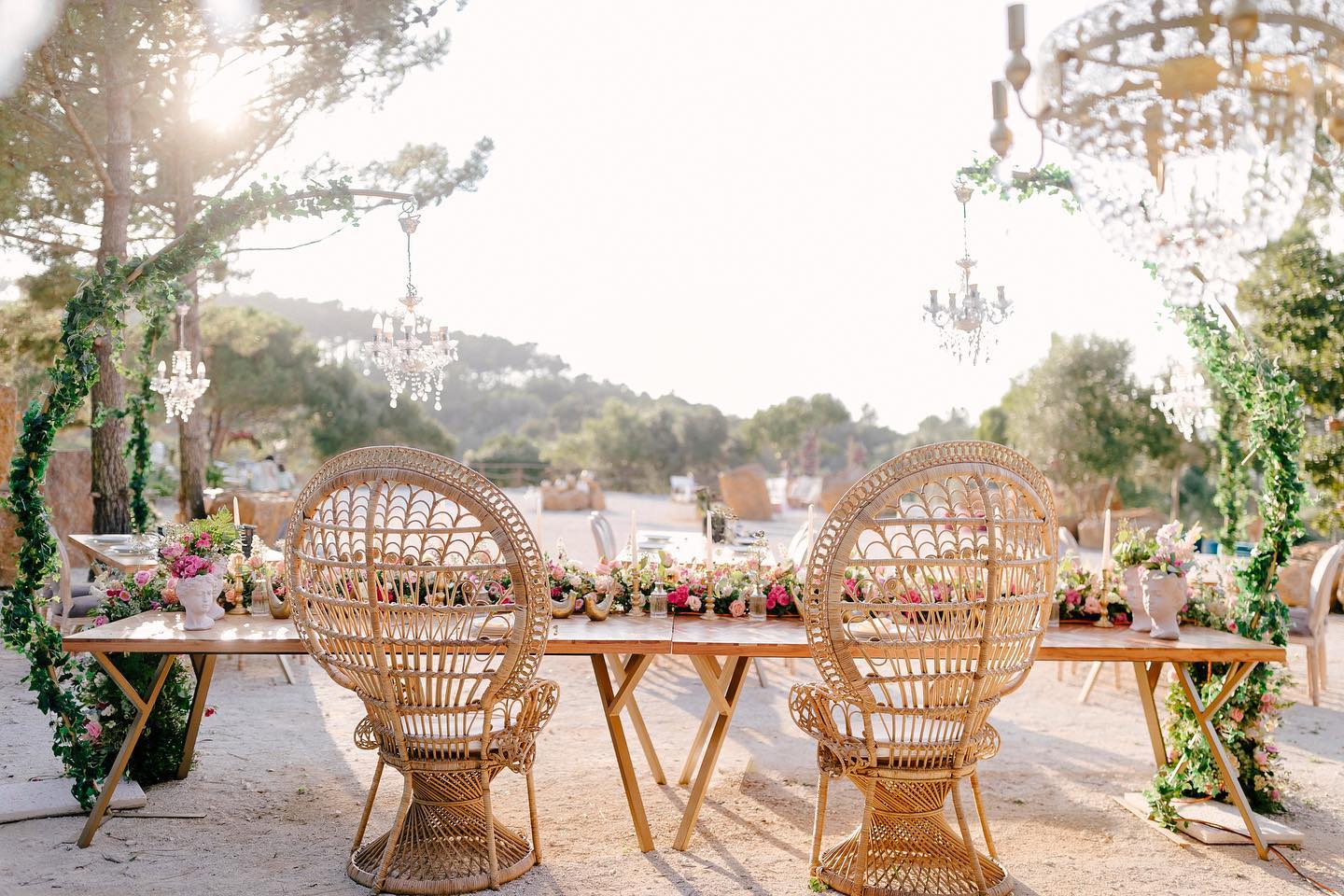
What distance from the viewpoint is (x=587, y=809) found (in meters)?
3.86

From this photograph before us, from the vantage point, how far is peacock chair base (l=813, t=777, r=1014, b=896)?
9.77 ft

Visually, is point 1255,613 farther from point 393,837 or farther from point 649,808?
point 393,837

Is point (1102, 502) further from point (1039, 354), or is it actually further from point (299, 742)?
point (299, 742)

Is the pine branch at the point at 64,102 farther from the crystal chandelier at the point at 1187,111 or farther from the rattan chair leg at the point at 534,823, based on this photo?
the crystal chandelier at the point at 1187,111

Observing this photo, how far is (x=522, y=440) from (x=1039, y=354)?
16.1m

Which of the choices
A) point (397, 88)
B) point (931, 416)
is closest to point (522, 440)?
point (931, 416)

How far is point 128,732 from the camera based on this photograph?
3.65 metres

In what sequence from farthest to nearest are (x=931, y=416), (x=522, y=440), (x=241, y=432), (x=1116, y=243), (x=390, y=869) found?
(x=931, y=416), (x=522, y=440), (x=241, y=432), (x=390, y=869), (x=1116, y=243)

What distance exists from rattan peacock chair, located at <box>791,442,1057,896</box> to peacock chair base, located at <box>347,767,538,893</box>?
101cm

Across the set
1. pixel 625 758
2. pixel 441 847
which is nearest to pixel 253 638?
pixel 441 847

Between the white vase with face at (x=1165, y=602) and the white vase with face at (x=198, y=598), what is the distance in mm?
3300

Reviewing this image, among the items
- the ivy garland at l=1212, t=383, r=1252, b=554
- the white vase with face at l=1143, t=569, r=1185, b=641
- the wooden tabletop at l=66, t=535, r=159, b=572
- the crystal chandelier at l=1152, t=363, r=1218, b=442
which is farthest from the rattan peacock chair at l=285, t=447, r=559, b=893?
the crystal chandelier at l=1152, t=363, r=1218, b=442

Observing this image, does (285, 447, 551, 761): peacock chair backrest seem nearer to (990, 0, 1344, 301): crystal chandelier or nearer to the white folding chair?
(990, 0, 1344, 301): crystal chandelier

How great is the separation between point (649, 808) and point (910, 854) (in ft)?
3.79
